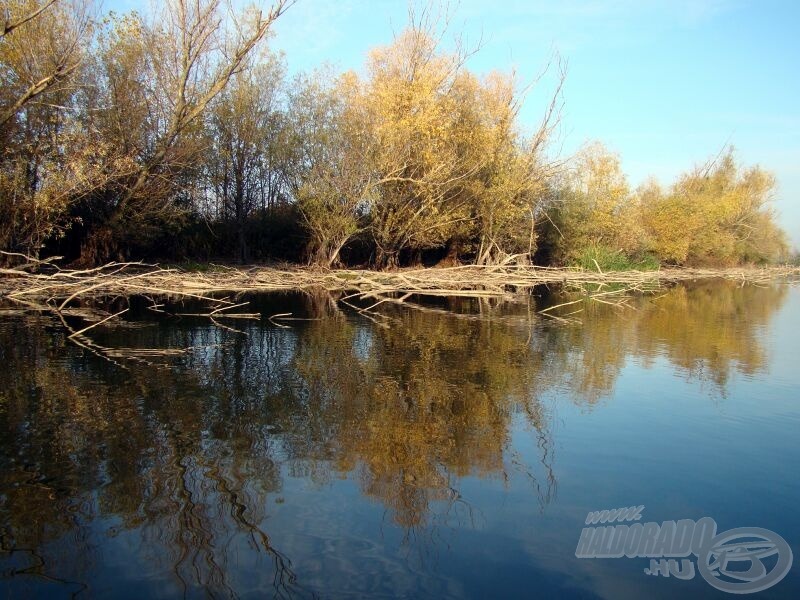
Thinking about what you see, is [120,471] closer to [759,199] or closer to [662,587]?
[662,587]

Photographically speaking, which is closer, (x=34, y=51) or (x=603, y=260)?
(x=34, y=51)

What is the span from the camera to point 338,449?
4.52m

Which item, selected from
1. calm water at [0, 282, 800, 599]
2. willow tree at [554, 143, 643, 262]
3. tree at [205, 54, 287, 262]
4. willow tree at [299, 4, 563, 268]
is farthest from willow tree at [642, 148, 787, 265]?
calm water at [0, 282, 800, 599]

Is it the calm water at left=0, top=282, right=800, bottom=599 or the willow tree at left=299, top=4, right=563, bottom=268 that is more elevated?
the willow tree at left=299, top=4, right=563, bottom=268

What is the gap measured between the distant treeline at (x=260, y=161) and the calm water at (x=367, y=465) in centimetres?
973

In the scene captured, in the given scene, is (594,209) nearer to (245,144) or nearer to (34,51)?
(245,144)

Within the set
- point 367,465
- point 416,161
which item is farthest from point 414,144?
point 367,465

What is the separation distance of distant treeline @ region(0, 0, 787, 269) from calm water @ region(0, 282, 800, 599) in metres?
9.73

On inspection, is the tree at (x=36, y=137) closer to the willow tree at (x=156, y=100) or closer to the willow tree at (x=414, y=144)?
the willow tree at (x=156, y=100)

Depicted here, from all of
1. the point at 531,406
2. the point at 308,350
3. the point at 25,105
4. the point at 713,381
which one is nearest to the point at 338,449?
the point at 531,406

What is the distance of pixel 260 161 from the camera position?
25.2 meters

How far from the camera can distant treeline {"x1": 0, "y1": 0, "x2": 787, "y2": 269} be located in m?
15.6

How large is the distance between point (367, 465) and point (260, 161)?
2284 centimetres

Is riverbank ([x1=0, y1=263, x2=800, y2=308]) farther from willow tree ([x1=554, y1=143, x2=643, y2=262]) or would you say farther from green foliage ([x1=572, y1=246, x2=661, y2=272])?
willow tree ([x1=554, y1=143, x2=643, y2=262])
